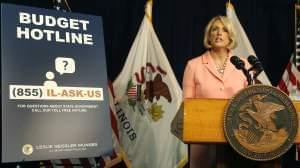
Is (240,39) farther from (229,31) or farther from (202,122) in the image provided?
(202,122)

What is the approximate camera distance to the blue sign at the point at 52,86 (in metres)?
2.59

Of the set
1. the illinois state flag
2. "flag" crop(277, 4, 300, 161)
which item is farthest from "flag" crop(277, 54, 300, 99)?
the illinois state flag

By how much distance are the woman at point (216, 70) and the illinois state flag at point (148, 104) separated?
1241mm

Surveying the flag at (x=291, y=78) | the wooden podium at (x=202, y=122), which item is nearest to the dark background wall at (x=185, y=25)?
the flag at (x=291, y=78)

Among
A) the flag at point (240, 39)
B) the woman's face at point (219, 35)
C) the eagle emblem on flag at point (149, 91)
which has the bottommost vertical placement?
the eagle emblem on flag at point (149, 91)

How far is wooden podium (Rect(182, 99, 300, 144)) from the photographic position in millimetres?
1835

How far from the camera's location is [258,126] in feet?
6.05

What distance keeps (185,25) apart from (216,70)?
1629 mm

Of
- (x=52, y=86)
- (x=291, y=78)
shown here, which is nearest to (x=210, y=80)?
(x=52, y=86)

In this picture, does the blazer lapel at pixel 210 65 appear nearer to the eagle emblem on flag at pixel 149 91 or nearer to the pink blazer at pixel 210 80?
the pink blazer at pixel 210 80

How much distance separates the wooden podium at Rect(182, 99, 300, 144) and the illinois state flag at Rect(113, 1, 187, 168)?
173 cm

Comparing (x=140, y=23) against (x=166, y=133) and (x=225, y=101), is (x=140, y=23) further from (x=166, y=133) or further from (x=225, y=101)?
(x=225, y=101)

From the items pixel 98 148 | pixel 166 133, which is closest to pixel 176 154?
pixel 166 133

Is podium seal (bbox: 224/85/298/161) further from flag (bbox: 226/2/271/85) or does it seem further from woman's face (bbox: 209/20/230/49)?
flag (bbox: 226/2/271/85)
